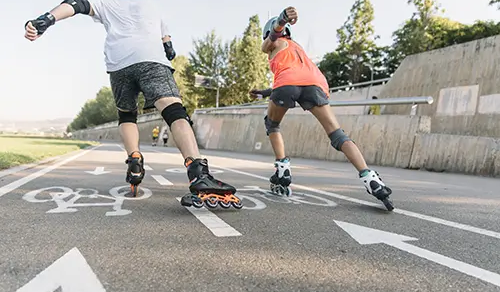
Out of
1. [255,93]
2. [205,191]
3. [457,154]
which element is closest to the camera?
[205,191]

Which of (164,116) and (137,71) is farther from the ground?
(137,71)

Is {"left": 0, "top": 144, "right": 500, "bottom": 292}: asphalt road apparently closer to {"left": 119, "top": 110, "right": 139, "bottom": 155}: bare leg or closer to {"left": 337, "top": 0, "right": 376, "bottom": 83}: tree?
{"left": 119, "top": 110, "right": 139, "bottom": 155}: bare leg

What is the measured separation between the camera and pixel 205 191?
2688 mm

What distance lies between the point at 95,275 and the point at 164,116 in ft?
6.20

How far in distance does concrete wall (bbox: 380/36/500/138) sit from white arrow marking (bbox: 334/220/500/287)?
399 inches

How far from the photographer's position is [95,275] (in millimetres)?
1493

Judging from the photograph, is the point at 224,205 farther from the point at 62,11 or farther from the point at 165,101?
the point at 62,11

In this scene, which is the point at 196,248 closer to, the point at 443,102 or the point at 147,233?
the point at 147,233

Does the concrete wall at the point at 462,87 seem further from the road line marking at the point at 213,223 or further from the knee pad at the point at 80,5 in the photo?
A: the knee pad at the point at 80,5

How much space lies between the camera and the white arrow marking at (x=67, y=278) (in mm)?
1356

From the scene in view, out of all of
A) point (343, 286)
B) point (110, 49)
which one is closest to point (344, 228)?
point (343, 286)

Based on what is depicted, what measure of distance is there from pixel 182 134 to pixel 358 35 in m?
47.8

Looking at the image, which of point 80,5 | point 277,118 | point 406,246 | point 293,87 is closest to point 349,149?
point 293,87

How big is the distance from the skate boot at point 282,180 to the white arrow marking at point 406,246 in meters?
1.24
